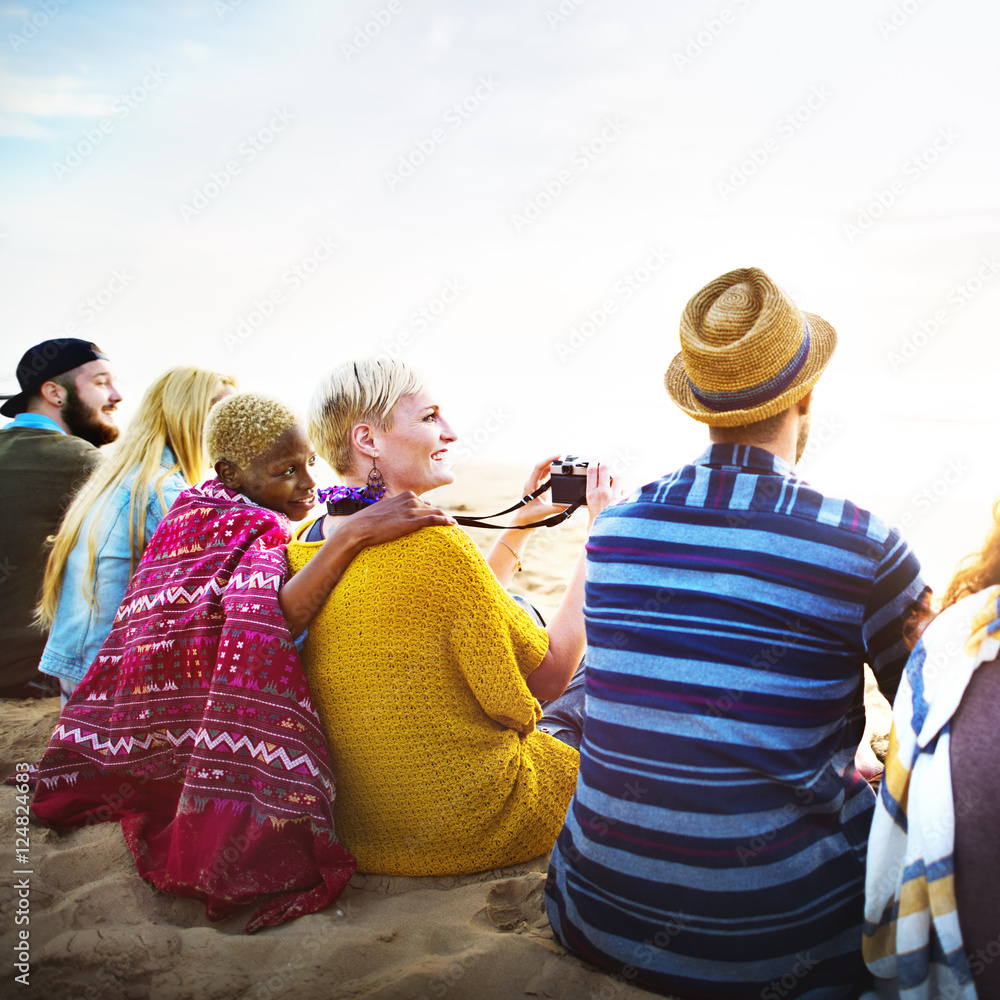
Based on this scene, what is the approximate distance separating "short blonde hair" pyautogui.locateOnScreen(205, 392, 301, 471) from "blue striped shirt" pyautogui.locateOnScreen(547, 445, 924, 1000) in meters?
1.59

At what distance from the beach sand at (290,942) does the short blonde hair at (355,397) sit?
1.29m

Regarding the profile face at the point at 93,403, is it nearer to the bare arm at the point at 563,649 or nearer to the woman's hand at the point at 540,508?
the woman's hand at the point at 540,508

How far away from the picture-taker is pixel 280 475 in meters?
2.97

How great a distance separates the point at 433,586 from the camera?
219cm

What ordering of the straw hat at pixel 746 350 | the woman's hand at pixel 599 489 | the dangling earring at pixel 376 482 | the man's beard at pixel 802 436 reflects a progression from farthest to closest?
the woman's hand at pixel 599 489 < the dangling earring at pixel 376 482 < the man's beard at pixel 802 436 < the straw hat at pixel 746 350

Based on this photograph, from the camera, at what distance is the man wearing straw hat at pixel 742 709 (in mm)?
1693

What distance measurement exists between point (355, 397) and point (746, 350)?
3.91ft

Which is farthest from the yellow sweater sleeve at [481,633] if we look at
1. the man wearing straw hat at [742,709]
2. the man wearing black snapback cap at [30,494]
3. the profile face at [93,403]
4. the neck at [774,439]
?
the profile face at [93,403]

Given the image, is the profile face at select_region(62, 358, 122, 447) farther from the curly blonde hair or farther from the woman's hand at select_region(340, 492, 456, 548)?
the curly blonde hair

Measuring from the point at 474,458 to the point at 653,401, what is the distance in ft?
18.0

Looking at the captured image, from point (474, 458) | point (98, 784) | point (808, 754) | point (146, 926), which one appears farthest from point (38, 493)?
point (474, 458)

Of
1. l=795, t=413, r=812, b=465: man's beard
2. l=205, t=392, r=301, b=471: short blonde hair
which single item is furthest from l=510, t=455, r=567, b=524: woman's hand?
l=795, t=413, r=812, b=465: man's beard

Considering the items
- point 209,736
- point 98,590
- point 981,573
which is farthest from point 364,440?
point 981,573

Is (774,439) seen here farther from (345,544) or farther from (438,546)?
(345,544)
